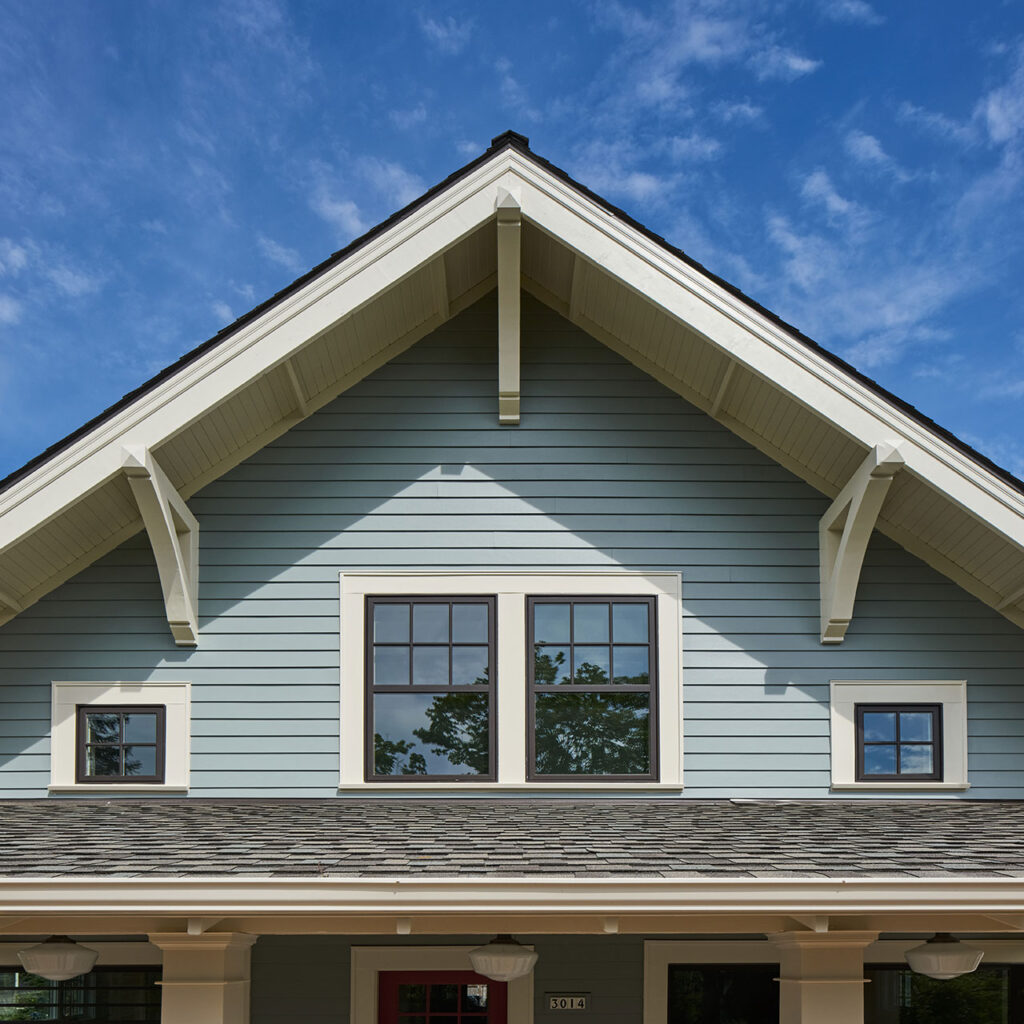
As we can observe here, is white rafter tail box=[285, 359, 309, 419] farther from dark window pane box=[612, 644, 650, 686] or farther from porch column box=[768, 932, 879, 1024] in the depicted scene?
porch column box=[768, 932, 879, 1024]

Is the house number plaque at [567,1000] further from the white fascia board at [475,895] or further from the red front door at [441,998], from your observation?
the white fascia board at [475,895]

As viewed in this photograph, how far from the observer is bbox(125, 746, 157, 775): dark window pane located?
6.77 metres

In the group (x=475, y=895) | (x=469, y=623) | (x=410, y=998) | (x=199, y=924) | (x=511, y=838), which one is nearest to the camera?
(x=475, y=895)

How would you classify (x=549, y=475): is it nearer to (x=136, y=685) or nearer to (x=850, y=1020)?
(x=136, y=685)

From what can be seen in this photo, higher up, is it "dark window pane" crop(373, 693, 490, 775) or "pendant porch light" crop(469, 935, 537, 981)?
"dark window pane" crop(373, 693, 490, 775)

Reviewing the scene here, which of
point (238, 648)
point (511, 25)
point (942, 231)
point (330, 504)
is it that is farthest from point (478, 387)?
point (942, 231)

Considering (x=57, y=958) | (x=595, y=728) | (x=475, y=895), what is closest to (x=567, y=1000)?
(x=595, y=728)

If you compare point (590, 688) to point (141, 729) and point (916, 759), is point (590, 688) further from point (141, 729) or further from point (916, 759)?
point (141, 729)

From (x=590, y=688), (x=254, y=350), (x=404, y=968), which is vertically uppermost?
(x=254, y=350)

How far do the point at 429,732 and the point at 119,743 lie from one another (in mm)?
2107

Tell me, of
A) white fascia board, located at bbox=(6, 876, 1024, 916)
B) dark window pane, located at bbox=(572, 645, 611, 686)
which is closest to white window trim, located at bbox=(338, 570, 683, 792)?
dark window pane, located at bbox=(572, 645, 611, 686)

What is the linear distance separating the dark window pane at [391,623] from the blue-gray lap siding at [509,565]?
0.31 m

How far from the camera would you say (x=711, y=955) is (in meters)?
6.62

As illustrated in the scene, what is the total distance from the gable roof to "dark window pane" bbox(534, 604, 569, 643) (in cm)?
179
